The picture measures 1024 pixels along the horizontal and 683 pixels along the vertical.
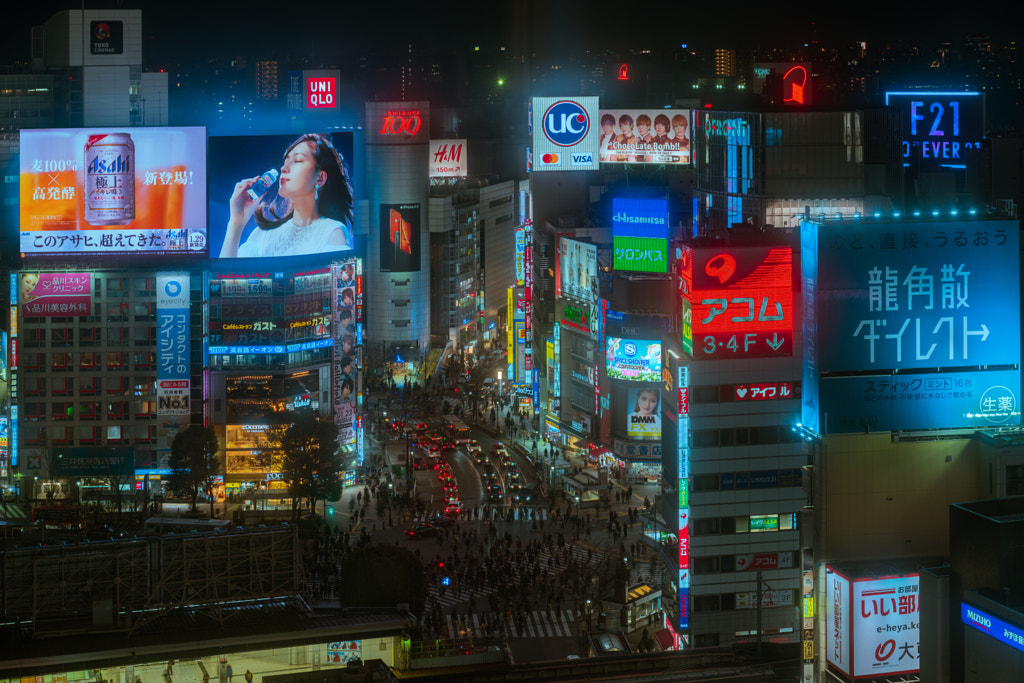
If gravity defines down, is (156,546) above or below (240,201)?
below

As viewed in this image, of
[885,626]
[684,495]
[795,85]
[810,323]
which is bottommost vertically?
[885,626]

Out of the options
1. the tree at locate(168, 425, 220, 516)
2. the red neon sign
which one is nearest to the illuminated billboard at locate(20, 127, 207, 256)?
the tree at locate(168, 425, 220, 516)

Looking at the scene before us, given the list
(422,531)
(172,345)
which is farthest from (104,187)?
(422,531)

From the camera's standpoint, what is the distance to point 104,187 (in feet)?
197

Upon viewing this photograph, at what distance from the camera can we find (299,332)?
61406 mm

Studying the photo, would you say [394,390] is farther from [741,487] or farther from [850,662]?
[850,662]

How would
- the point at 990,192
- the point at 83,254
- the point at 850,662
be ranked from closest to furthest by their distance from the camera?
the point at 850,662
the point at 990,192
the point at 83,254

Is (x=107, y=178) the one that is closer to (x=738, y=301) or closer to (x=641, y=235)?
(x=641, y=235)

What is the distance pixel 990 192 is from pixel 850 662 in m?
25.9

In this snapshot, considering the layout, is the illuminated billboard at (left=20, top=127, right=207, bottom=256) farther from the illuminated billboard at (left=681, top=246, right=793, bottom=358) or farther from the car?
the illuminated billboard at (left=681, top=246, right=793, bottom=358)

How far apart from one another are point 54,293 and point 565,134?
28.7 m

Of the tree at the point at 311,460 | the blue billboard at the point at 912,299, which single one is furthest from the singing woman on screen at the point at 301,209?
the blue billboard at the point at 912,299

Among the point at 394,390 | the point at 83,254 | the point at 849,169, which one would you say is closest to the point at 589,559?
the point at 849,169

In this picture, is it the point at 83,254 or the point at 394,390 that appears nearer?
the point at 83,254
